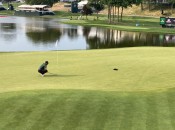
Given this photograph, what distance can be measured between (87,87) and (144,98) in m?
4.72

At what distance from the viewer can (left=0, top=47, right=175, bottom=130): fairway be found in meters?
21.1

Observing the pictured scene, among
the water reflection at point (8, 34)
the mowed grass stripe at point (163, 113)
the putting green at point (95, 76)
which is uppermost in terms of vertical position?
the water reflection at point (8, 34)

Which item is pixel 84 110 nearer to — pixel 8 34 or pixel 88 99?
pixel 88 99

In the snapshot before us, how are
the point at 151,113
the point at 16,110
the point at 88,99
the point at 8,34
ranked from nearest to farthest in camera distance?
the point at 16,110 < the point at 151,113 < the point at 88,99 < the point at 8,34

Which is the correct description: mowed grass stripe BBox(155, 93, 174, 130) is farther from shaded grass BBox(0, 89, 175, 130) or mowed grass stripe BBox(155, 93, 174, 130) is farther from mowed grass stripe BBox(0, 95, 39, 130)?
mowed grass stripe BBox(0, 95, 39, 130)

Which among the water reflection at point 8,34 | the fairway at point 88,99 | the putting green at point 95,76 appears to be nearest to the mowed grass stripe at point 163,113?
the fairway at point 88,99

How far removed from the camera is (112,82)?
30000 millimetres

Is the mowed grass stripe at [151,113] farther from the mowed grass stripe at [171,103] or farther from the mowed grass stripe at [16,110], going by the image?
the mowed grass stripe at [16,110]

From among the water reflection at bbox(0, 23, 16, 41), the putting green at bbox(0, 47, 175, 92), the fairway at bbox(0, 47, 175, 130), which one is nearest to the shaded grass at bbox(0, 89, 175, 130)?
the fairway at bbox(0, 47, 175, 130)

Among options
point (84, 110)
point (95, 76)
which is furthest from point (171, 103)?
point (95, 76)

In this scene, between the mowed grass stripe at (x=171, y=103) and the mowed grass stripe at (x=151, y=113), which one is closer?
the mowed grass stripe at (x=151, y=113)

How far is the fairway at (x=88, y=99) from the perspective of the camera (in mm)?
21078

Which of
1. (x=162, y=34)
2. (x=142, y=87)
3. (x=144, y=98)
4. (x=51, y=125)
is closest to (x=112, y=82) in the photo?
(x=142, y=87)

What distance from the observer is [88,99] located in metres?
24.5
